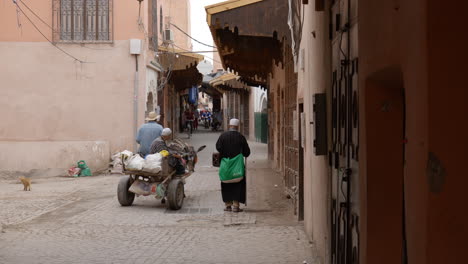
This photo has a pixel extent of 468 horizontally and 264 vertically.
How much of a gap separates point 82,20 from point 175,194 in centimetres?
1018

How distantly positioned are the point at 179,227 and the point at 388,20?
7.16 meters

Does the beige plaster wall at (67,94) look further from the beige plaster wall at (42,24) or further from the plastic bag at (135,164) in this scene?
the plastic bag at (135,164)

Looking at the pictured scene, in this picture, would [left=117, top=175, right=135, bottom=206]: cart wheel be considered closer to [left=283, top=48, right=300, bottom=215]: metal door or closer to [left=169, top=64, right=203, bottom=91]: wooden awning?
[left=283, top=48, right=300, bottom=215]: metal door

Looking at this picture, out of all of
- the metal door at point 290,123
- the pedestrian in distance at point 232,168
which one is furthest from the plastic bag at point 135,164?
the metal door at point 290,123

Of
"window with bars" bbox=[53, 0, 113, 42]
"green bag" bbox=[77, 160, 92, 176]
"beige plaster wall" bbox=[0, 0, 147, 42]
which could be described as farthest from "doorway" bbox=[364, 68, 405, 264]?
"window with bars" bbox=[53, 0, 113, 42]

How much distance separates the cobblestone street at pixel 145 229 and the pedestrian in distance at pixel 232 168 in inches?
11.3

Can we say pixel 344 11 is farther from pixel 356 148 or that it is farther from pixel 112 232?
pixel 112 232

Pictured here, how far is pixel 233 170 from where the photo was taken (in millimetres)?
11898

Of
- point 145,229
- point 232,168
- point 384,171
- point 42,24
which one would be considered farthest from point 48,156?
point 384,171

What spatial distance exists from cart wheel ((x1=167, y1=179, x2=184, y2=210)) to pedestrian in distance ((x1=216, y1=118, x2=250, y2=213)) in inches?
32.1

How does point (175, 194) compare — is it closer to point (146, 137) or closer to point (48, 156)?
point (146, 137)

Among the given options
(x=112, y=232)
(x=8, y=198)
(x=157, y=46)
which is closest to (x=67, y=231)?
(x=112, y=232)

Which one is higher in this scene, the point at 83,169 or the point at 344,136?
the point at 344,136

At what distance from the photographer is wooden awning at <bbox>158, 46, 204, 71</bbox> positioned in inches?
988
